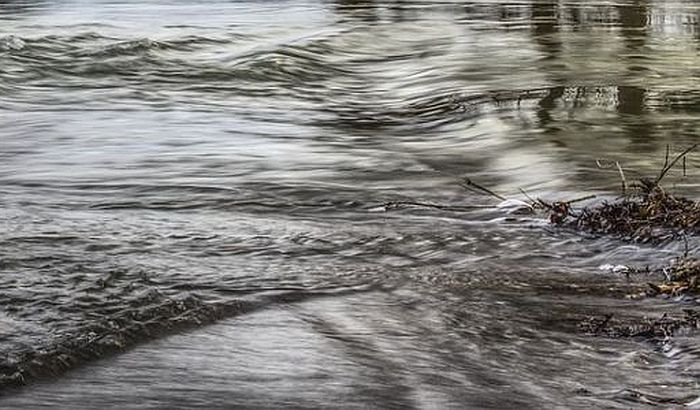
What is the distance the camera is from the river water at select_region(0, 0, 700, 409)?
3.16m

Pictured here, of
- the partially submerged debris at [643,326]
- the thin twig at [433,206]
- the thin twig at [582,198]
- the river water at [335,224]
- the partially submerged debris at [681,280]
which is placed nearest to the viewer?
the river water at [335,224]

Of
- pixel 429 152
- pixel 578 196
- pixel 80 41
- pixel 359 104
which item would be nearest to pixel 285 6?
pixel 80 41

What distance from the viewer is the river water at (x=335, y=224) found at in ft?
10.4

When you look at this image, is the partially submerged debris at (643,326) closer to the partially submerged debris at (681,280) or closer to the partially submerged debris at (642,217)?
the partially submerged debris at (681,280)

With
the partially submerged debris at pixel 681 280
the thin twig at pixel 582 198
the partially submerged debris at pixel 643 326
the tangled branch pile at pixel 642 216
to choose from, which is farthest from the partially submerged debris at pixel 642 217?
the partially submerged debris at pixel 643 326

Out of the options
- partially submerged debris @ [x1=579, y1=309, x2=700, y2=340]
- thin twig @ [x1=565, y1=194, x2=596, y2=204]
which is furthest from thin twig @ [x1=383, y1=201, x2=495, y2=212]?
partially submerged debris @ [x1=579, y1=309, x2=700, y2=340]

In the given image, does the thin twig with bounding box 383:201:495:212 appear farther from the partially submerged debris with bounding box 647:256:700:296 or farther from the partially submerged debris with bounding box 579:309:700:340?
the partially submerged debris with bounding box 579:309:700:340

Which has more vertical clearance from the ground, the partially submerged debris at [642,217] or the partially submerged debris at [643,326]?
the partially submerged debris at [643,326]

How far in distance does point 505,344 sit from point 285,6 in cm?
1559

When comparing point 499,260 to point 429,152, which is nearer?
point 499,260

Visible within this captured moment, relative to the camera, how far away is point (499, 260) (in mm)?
4387

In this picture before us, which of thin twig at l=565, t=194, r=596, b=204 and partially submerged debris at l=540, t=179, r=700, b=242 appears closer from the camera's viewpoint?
partially submerged debris at l=540, t=179, r=700, b=242

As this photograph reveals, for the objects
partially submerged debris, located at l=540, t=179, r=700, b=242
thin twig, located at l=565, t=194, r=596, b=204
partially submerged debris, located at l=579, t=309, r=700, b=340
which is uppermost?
partially submerged debris, located at l=579, t=309, r=700, b=340

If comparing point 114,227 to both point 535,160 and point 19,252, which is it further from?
point 535,160
